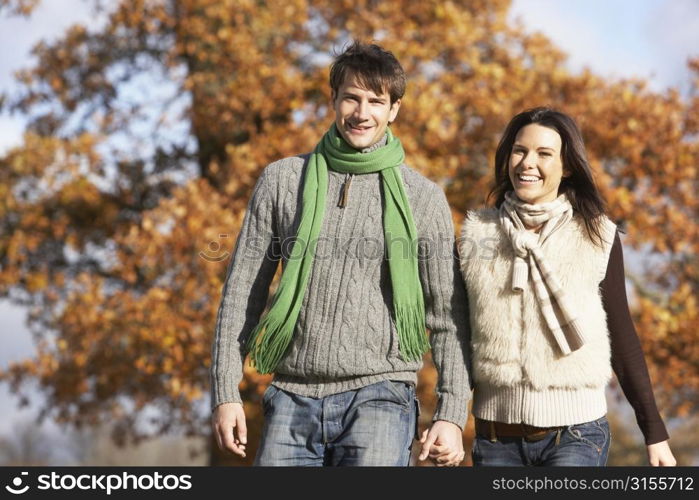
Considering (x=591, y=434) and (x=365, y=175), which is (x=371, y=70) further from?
(x=591, y=434)

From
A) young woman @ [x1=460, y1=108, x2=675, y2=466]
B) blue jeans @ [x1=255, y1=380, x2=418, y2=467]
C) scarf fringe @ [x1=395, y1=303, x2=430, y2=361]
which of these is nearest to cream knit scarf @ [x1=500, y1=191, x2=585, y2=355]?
young woman @ [x1=460, y1=108, x2=675, y2=466]

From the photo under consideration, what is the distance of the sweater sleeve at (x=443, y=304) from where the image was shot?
11.0 ft

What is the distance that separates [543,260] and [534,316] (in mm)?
222

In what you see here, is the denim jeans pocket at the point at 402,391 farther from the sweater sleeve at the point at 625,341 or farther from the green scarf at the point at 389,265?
the sweater sleeve at the point at 625,341

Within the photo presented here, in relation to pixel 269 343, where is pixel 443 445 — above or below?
below

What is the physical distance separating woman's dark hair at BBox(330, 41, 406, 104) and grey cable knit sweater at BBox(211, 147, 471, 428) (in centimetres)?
33

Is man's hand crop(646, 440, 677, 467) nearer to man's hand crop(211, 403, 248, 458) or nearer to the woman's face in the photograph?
the woman's face

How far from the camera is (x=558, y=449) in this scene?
3.26 meters

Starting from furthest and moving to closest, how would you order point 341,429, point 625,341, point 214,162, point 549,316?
point 214,162
point 625,341
point 549,316
point 341,429

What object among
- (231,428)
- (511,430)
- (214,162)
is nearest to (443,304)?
(511,430)

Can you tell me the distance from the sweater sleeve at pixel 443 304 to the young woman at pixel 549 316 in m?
0.09

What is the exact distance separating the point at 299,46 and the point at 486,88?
2532 millimetres

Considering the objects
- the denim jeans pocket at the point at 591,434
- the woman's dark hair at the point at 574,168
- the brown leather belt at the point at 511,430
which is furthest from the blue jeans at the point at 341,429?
the woman's dark hair at the point at 574,168
